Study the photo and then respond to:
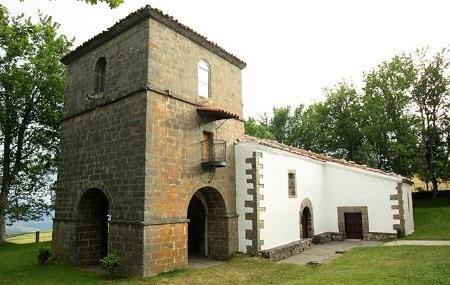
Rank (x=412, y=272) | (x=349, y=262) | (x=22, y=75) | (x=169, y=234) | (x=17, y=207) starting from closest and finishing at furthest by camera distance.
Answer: (x=412, y=272) → (x=169, y=234) → (x=349, y=262) → (x=22, y=75) → (x=17, y=207)

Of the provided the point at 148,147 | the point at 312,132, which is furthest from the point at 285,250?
the point at 312,132

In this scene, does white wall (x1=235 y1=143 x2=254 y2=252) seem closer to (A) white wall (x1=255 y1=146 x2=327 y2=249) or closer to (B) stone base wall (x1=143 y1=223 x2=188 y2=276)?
(A) white wall (x1=255 y1=146 x2=327 y2=249)

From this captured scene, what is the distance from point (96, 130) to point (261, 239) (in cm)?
740

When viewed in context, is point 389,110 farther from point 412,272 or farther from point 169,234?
point 169,234

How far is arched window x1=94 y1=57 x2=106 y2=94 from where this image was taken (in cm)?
1253

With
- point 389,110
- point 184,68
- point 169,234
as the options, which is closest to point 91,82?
point 184,68

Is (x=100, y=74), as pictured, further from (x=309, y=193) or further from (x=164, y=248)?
(x=309, y=193)

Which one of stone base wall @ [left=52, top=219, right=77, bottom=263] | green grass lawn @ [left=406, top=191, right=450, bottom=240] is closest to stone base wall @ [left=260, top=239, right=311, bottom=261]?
green grass lawn @ [left=406, top=191, right=450, bottom=240]

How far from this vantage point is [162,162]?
34.3 ft

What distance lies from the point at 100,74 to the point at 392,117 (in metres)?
25.3

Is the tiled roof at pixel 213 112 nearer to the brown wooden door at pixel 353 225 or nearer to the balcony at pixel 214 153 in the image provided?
the balcony at pixel 214 153

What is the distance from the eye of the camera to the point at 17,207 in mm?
20188

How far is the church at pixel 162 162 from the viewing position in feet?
33.5

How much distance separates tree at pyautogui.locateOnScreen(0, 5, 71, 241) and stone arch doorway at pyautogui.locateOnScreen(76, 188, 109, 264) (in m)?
10.3
